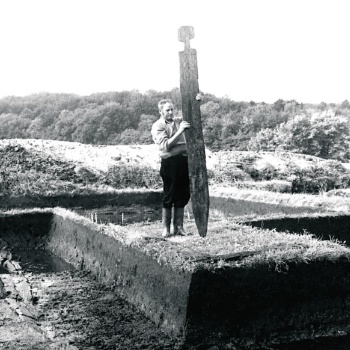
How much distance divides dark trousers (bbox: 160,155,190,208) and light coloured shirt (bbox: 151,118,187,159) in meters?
0.07

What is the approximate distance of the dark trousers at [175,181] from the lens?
22.6 ft

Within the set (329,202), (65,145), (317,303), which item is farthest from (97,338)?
(65,145)

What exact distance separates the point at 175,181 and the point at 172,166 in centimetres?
18

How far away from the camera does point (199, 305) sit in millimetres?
4801

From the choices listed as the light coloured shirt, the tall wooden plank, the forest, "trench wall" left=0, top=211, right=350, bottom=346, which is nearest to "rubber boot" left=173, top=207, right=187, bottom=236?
the light coloured shirt

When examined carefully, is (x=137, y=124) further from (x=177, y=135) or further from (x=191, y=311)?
(x=191, y=311)

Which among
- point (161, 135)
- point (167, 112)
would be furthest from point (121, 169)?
point (161, 135)

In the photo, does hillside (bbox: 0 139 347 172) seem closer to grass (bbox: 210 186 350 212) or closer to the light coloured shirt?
grass (bbox: 210 186 350 212)

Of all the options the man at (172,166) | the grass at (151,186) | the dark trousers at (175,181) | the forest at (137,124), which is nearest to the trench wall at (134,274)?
the grass at (151,186)

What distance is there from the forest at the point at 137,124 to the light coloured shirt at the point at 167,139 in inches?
850

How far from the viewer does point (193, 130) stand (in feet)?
20.6

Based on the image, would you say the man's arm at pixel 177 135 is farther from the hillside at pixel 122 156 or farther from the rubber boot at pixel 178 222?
the hillside at pixel 122 156

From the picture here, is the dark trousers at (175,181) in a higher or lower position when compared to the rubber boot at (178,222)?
higher

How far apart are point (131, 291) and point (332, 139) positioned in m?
25.5
